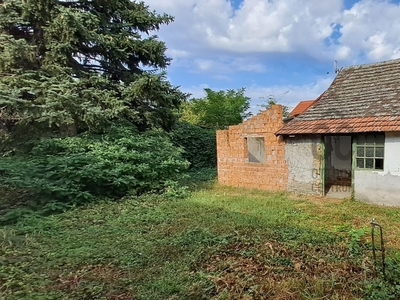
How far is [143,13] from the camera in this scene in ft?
37.6

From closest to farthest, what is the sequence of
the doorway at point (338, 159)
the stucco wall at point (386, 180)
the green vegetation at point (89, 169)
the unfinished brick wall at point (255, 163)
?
the green vegetation at point (89, 169) → the stucco wall at point (386, 180) → the unfinished brick wall at point (255, 163) → the doorway at point (338, 159)

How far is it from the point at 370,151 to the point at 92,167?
25.9 feet

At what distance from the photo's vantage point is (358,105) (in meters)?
9.02

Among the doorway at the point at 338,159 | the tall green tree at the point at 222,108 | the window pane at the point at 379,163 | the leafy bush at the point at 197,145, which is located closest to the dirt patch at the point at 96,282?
the window pane at the point at 379,163

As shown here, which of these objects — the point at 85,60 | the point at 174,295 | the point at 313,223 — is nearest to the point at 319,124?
the point at 313,223

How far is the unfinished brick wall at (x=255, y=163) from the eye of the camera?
9.90 meters

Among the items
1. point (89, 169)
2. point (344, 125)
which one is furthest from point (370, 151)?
point (89, 169)

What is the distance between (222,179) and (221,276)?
7941 millimetres

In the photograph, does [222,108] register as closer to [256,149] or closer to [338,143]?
[256,149]

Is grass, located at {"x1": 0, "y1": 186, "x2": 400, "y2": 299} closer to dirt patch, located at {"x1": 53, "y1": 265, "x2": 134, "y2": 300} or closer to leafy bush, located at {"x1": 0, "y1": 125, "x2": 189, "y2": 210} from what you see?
dirt patch, located at {"x1": 53, "y1": 265, "x2": 134, "y2": 300}

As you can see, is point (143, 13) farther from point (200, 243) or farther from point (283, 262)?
point (283, 262)

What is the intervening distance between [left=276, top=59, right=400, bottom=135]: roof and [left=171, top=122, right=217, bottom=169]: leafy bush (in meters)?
8.07

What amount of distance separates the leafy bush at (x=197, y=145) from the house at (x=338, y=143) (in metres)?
5.55

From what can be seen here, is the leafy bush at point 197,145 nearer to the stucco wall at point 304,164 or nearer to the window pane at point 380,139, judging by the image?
the stucco wall at point 304,164
